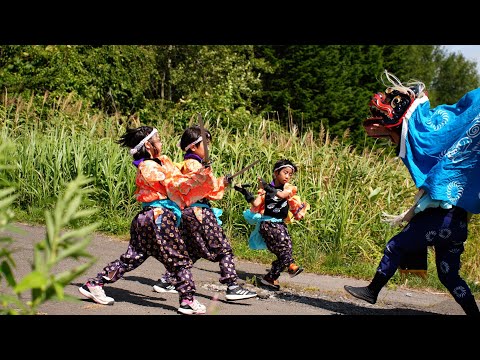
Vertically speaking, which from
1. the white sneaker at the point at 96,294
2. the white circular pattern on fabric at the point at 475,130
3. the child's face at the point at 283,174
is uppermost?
the white circular pattern on fabric at the point at 475,130

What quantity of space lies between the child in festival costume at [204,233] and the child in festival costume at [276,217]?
0.73 meters

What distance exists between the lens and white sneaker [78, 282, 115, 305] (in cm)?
575

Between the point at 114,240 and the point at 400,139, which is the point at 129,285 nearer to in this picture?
the point at 114,240

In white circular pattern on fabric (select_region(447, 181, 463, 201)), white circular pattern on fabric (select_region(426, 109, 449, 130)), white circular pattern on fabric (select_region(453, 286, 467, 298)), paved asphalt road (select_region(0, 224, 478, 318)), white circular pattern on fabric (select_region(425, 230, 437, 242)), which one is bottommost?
paved asphalt road (select_region(0, 224, 478, 318))

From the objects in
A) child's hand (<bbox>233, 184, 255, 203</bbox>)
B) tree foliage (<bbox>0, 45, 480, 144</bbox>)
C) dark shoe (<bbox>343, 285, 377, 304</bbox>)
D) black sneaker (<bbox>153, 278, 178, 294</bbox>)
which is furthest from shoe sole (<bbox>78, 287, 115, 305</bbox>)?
tree foliage (<bbox>0, 45, 480, 144</bbox>)

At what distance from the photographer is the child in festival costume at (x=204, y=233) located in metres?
6.23

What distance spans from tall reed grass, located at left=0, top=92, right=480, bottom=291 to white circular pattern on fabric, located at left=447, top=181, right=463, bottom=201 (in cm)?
239

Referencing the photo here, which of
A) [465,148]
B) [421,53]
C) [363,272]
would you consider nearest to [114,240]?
[363,272]

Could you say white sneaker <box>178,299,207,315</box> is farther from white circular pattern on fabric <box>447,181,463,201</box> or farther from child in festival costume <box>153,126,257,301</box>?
white circular pattern on fabric <box>447,181,463,201</box>

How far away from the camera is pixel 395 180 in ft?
32.4

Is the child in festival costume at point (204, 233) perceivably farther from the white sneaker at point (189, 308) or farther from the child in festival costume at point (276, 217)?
the child in festival costume at point (276, 217)

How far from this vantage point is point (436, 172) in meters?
5.56

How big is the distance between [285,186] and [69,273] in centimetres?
554

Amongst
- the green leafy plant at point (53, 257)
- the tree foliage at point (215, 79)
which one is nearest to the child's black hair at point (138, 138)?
the green leafy plant at point (53, 257)
